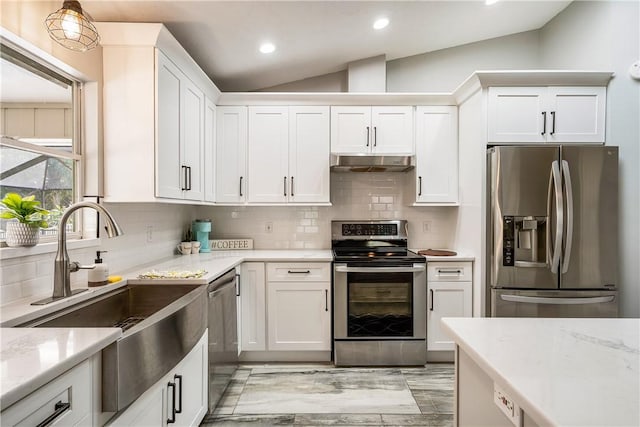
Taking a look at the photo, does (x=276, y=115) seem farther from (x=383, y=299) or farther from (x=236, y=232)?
(x=383, y=299)

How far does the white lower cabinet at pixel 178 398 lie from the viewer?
125cm

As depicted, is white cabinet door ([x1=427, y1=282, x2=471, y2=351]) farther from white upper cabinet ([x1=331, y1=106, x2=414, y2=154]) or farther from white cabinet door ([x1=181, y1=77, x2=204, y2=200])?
white cabinet door ([x1=181, y1=77, x2=204, y2=200])

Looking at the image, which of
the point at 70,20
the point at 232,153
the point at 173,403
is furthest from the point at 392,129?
the point at 173,403

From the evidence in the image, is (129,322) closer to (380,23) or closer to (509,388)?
(509,388)

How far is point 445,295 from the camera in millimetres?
2844

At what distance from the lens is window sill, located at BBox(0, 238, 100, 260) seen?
1394mm

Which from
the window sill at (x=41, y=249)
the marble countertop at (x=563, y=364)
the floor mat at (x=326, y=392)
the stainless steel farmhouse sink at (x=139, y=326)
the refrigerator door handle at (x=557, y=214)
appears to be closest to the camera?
the marble countertop at (x=563, y=364)

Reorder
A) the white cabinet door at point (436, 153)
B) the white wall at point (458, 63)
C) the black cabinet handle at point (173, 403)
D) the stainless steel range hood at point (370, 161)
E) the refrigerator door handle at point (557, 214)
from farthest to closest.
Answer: the white wall at point (458, 63)
the white cabinet door at point (436, 153)
the stainless steel range hood at point (370, 161)
the refrigerator door handle at point (557, 214)
the black cabinet handle at point (173, 403)

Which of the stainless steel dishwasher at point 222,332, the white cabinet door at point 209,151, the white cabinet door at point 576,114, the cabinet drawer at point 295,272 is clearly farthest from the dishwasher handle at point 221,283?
the white cabinet door at point 576,114

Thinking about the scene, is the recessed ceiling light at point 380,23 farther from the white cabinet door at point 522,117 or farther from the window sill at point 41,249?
the window sill at point 41,249

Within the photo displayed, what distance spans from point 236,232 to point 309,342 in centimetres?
136

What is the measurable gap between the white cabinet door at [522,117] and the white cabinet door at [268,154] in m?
1.79

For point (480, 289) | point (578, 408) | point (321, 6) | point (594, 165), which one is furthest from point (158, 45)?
point (594, 165)

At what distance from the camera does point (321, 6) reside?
229cm
